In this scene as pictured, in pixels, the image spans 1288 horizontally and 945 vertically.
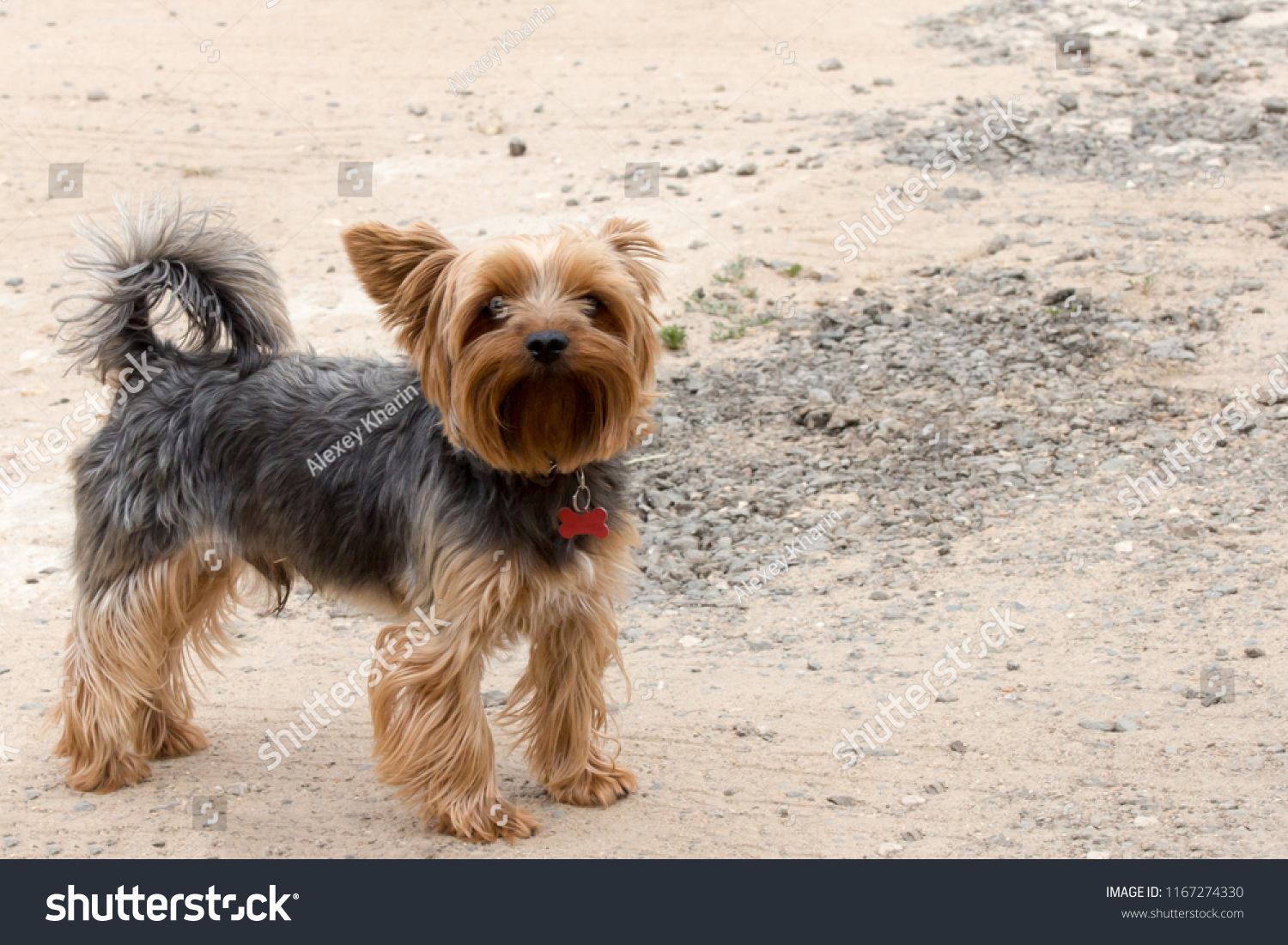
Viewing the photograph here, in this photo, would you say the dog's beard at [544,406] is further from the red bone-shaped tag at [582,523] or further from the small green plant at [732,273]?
the small green plant at [732,273]

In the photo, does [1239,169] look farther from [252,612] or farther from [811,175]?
[252,612]

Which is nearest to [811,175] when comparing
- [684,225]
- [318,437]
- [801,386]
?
[684,225]

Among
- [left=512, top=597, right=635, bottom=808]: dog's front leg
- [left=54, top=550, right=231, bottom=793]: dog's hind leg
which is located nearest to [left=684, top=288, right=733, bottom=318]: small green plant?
[left=512, top=597, right=635, bottom=808]: dog's front leg

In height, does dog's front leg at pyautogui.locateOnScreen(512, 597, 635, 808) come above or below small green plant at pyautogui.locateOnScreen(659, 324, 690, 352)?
below

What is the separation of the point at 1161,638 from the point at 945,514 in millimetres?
1663

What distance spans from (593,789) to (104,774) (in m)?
2.03

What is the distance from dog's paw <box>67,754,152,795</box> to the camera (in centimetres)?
539

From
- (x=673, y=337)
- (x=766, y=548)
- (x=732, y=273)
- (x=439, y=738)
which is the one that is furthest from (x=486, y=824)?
(x=732, y=273)

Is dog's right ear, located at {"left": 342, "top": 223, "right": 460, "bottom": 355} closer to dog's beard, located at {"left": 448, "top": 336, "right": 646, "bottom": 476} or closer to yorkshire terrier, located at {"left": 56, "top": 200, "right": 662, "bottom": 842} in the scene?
yorkshire terrier, located at {"left": 56, "top": 200, "right": 662, "bottom": 842}

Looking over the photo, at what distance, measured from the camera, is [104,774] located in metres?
5.43

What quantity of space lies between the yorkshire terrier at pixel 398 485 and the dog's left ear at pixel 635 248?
0.03ft

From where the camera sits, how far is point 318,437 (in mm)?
5094

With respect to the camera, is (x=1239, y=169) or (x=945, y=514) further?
(x=1239, y=169)

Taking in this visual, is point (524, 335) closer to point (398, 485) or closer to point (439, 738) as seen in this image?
point (398, 485)
